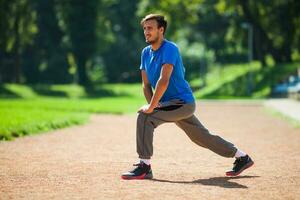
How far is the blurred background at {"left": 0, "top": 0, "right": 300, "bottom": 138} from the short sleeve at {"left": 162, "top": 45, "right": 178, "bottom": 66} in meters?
7.52

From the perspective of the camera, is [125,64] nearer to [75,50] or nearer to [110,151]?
[75,50]

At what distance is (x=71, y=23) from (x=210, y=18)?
2028 centimetres

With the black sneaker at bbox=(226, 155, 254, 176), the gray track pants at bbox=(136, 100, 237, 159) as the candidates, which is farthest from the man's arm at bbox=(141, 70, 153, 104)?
the black sneaker at bbox=(226, 155, 254, 176)

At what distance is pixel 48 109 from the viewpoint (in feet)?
80.0

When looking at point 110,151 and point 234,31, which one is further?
point 234,31

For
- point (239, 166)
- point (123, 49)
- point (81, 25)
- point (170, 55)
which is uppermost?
point (81, 25)

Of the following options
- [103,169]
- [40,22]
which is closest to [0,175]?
[103,169]

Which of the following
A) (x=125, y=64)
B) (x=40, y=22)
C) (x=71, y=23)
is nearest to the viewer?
(x=71, y=23)

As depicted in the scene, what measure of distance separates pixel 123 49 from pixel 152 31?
66.3m

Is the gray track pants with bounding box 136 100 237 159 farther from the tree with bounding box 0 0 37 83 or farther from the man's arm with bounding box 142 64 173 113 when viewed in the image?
the tree with bounding box 0 0 37 83

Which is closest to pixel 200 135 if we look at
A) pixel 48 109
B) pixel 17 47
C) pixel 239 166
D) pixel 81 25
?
pixel 239 166

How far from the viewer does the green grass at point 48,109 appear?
15039 millimetres

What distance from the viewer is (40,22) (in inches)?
2685

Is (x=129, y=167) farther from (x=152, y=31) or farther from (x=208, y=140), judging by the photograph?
(x=152, y=31)
